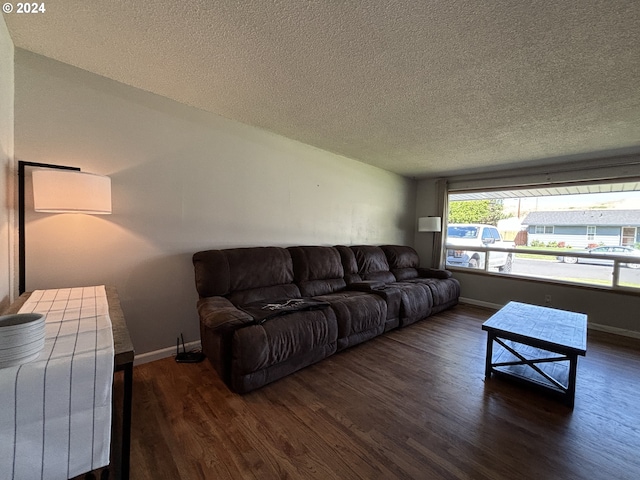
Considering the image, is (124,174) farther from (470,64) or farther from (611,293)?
(611,293)

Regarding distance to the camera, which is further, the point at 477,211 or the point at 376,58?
the point at 477,211

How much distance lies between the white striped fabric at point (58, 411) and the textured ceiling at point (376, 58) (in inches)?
64.9

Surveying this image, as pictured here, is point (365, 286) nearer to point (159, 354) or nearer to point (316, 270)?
point (316, 270)

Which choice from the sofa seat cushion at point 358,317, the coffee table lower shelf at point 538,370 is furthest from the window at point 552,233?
the sofa seat cushion at point 358,317

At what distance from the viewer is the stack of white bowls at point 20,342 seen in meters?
0.77

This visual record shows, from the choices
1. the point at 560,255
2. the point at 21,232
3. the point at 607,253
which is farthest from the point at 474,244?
the point at 21,232

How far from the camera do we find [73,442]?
83cm

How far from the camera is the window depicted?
3.45 metres

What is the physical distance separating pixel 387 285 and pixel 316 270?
39.5 inches

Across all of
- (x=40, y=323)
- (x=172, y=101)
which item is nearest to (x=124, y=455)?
(x=40, y=323)

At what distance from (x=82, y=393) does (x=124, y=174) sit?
1.88 m

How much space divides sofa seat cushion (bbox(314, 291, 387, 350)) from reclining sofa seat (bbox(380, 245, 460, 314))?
120cm

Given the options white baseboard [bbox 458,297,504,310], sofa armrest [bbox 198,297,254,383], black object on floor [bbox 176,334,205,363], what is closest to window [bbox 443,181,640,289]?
white baseboard [bbox 458,297,504,310]

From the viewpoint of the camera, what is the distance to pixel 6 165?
165 cm
